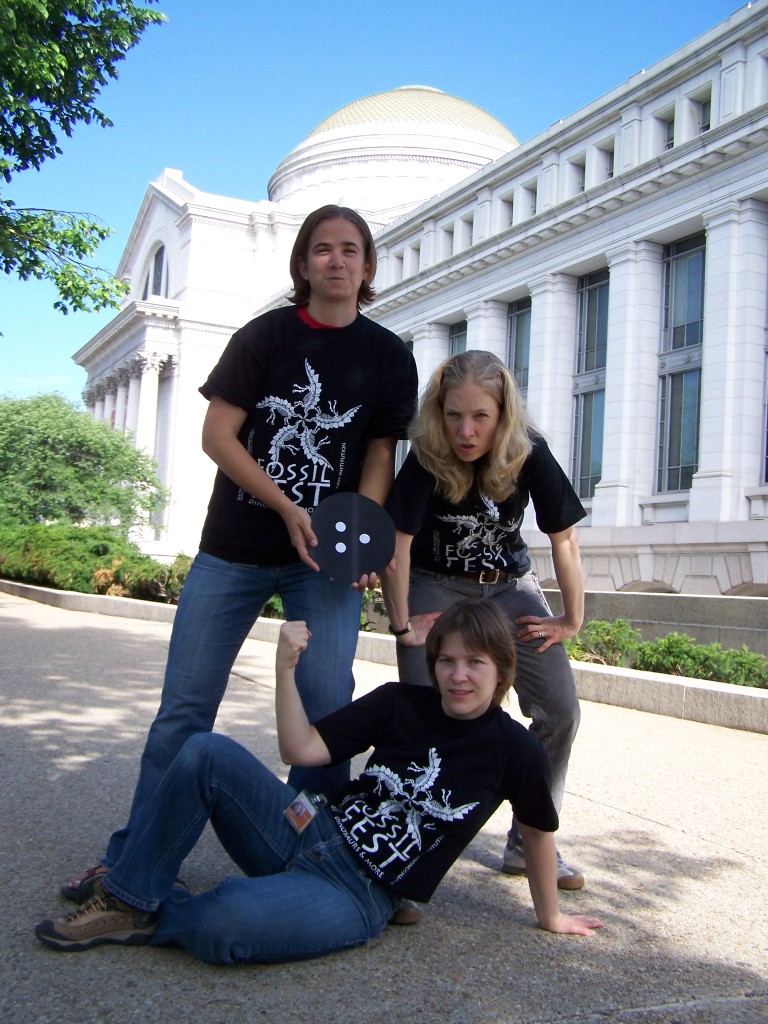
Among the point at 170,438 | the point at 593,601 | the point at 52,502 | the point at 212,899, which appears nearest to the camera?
the point at 212,899

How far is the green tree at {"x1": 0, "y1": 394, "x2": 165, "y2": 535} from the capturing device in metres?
36.2

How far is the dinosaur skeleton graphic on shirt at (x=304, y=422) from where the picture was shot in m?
3.50

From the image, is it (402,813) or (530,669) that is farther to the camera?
(530,669)

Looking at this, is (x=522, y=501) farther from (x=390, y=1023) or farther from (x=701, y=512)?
(x=701, y=512)

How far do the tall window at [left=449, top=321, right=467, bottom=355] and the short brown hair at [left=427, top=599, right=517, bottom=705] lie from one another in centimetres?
3394

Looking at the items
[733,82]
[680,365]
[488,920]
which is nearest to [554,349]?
[680,365]

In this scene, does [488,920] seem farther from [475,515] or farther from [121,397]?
[121,397]

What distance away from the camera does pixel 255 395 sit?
11.5 ft

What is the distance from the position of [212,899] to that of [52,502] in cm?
3528

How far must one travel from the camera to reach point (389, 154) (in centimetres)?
6300

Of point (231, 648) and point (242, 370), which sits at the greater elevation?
point (242, 370)

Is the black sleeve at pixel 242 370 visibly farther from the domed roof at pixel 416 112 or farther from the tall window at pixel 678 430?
the domed roof at pixel 416 112

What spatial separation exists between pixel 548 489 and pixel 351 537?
79cm

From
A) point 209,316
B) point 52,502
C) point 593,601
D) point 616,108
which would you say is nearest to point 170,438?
point 209,316
